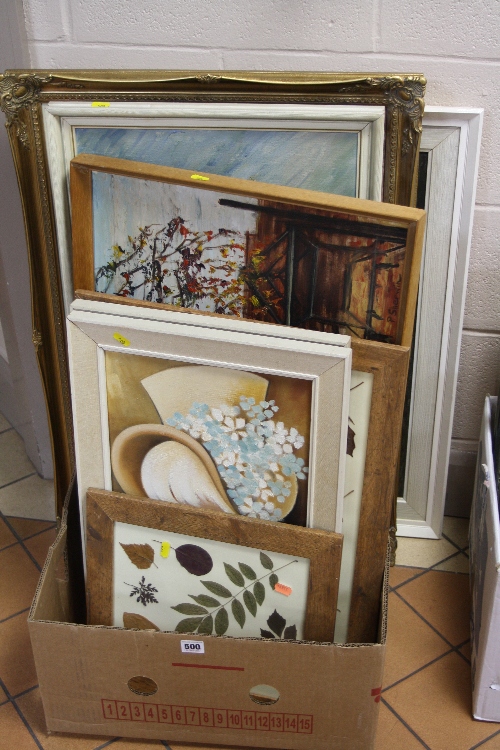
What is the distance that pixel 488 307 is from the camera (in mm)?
1570

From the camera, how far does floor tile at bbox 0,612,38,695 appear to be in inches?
59.0

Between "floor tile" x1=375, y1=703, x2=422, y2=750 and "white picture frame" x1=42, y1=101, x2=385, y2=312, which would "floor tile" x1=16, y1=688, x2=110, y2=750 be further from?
"white picture frame" x1=42, y1=101, x2=385, y2=312

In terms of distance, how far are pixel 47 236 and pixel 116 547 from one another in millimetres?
550

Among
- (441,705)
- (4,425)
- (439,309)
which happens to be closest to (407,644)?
(441,705)

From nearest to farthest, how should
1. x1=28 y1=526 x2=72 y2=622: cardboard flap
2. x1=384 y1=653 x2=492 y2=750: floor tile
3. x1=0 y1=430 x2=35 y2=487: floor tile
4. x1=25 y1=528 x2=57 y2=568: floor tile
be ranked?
1. x1=28 y1=526 x2=72 y2=622: cardboard flap
2. x1=384 y1=653 x2=492 y2=750: floor tile
3. x1=25 y1=528 x2=57 y2=568: floor tile
4. x1=0 y1=430 x2=35 y2=487: floor tile

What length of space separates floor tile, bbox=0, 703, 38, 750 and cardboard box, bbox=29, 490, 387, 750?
54 millimetres

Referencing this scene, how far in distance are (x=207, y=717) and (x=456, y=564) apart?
649 millimetres

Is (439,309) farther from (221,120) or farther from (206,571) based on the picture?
(206,571)

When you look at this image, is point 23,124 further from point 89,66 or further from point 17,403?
point 17,403

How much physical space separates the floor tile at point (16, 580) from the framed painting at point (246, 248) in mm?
679

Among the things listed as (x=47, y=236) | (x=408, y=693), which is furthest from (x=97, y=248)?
(x=408, y=693)

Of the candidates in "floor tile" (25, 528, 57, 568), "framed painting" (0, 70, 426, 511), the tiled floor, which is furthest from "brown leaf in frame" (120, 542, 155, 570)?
"framed painting" (0, 70, 426, 511)

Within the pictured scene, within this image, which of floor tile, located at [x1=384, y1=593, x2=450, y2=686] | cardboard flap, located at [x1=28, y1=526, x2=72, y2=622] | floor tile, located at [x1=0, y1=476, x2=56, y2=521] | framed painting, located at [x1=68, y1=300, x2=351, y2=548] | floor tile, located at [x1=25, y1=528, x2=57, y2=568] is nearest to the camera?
framed painting, located at [x1=68, y1=300, x2=351, y2=548]

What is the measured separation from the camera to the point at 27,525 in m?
1.84
